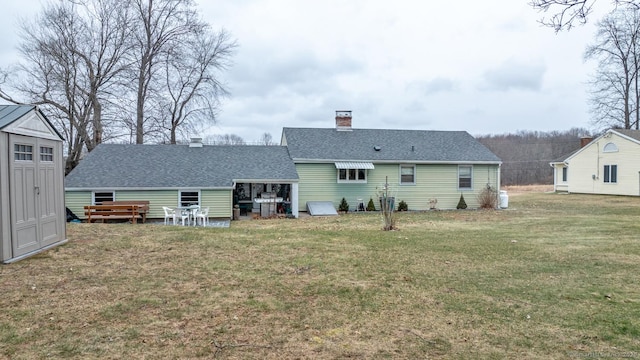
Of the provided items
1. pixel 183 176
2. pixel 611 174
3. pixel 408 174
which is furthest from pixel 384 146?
pixel 611 174

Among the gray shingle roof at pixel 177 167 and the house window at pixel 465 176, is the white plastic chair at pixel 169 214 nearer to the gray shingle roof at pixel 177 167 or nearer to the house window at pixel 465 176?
the gray shingle roof at pixel 177 167

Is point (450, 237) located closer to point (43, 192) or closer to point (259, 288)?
point (259, 288)

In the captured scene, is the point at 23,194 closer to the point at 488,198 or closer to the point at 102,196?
the point at 102,196

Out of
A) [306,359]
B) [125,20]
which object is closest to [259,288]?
[306,359]

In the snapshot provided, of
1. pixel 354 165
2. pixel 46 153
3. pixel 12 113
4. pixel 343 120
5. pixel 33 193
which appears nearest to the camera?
pixel 12 113

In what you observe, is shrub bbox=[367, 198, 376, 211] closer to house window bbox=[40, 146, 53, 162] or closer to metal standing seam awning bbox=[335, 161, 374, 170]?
metal standing seam awning bbox=[335, 161, 374, 170]

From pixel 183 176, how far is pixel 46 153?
395 inches

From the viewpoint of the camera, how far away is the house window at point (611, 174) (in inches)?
1165

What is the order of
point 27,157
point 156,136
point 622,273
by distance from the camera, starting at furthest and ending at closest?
point 156,136
point 27,157
point 622,273

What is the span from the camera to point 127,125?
26.1 metres

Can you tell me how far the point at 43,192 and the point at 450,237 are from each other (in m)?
10.0

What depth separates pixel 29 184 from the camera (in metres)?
7.89

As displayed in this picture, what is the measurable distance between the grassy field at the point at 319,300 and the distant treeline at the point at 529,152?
47005mm

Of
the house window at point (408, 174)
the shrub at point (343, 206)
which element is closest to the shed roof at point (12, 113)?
the shrub at point (343, 206)
